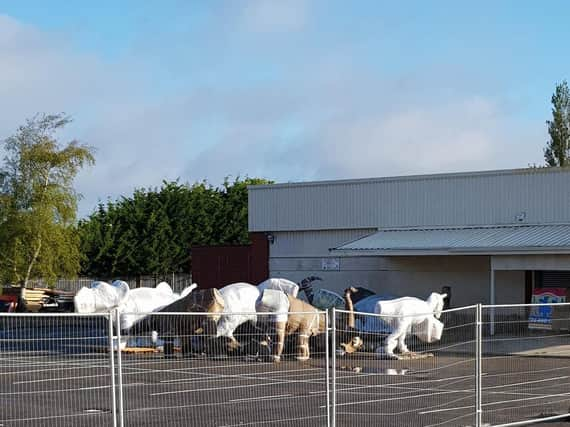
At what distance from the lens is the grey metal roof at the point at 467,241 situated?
33344 mm

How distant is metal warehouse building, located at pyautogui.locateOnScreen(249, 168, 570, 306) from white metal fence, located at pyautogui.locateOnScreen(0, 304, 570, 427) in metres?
16.4

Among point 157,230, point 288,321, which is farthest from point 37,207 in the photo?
point 288,321

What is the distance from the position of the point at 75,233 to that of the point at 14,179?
14.1 ft

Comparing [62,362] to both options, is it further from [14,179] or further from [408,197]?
[14,179]

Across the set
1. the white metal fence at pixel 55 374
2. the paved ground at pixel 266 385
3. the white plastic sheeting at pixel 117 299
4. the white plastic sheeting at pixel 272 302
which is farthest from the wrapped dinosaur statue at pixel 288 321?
the white plastic sheeting at pixel 117 299

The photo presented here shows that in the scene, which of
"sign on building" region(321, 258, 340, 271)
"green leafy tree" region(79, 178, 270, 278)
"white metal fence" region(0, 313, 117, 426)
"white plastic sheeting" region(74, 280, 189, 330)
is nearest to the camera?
"white metal fence" region(0, 313, 117, 426)

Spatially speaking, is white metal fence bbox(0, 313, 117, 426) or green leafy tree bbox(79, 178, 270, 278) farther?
green leafy tree bbox(79, 178, 270, 278)

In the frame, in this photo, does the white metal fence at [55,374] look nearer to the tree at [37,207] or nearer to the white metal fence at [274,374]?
the white metal fence at [274,374]

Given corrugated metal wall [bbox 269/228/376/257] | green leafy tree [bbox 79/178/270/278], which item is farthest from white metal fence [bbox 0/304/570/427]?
green leafy tree [bbox 79/178/270/278]

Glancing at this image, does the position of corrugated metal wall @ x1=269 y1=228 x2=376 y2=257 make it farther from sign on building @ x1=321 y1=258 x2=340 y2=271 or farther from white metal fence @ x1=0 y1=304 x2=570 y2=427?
white metal fence @ x1=0 y1=304 x2=570 y2=427

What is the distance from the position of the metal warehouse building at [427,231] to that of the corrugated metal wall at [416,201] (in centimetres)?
4

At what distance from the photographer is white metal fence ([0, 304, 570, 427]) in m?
11.8

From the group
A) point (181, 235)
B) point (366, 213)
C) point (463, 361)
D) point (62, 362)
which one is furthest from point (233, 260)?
Result: point (62, 362)

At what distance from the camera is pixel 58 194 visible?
52562 millimetres
